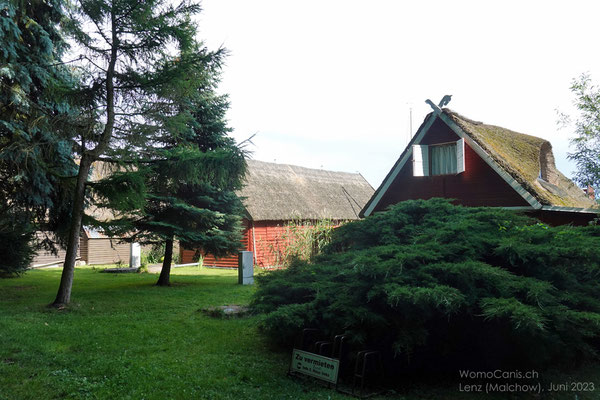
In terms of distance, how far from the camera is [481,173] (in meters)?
13.1

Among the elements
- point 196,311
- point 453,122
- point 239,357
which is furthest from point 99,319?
point 453,122

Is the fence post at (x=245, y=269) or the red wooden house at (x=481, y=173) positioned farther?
the fence post at (x=245, y=269)

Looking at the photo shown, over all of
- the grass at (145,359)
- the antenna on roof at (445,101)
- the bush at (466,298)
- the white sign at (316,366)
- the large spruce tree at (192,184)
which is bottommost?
the grass at (145,359)

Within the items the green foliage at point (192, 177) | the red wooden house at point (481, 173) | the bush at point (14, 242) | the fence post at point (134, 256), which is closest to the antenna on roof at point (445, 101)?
the red wooden house at point (481, 173)

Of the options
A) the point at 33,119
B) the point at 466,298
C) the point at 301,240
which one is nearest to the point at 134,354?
the point at 466,298

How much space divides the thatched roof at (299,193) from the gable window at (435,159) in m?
9.79

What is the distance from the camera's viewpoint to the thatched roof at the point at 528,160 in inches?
485

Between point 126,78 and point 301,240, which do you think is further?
point 301,240

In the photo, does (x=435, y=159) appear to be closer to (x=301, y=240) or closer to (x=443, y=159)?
(x=443, y=159)

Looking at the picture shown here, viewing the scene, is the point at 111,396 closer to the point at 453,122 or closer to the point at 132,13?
the point at 132,13

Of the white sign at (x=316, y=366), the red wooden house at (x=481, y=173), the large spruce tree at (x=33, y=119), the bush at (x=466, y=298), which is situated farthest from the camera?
the red wooden house at (x=481, y=173)

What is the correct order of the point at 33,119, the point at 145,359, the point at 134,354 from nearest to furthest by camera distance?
the point at 145,359, the point at 134,354, the point at 33,119

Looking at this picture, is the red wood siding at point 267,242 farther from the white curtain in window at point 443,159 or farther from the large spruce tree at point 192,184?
the white curtain in window at point 443,159

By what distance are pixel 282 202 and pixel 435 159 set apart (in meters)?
11.7
